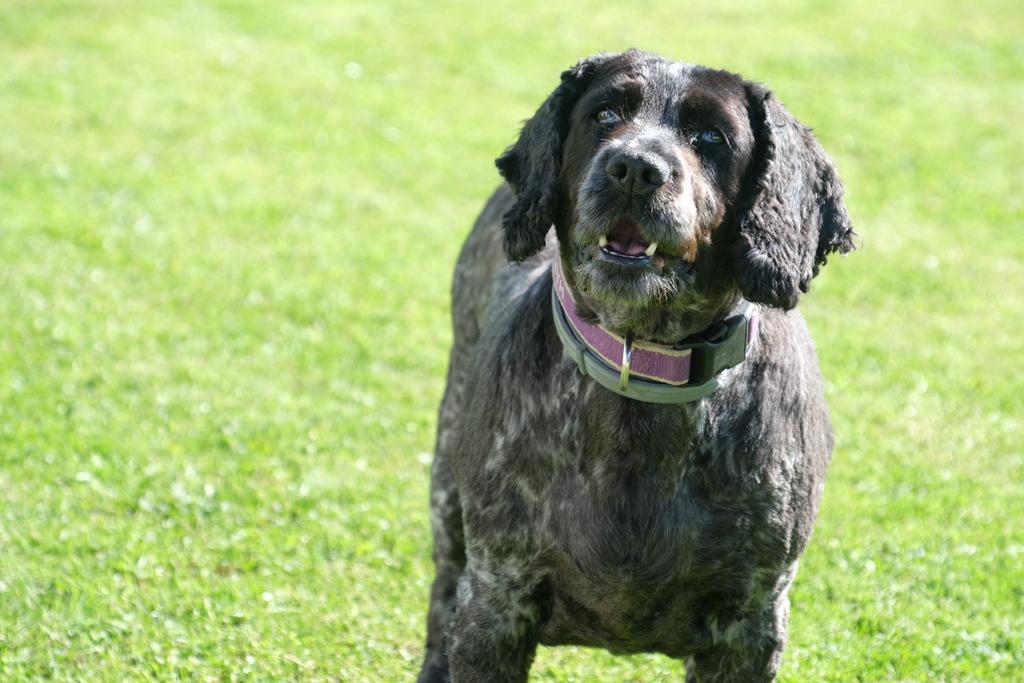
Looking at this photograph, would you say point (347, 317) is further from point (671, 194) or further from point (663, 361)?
point (671, 194)

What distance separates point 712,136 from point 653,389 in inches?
31.5

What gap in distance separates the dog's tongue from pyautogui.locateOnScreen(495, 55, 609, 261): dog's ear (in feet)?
0.97

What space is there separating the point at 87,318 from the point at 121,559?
309 centimetres

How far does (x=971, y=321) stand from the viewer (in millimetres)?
10234

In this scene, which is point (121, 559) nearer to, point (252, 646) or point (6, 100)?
point (252, 646)

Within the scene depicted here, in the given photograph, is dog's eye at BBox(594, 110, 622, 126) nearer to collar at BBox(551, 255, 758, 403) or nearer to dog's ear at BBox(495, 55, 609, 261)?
dog's ear at BBox(495, 55, 609, 261)

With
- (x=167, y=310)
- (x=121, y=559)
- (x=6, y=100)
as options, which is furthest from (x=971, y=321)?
(x=6, y=100)

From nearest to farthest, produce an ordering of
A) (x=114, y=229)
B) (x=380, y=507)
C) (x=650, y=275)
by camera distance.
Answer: (x=650, y=275)
(x=380, y=507)
(x=114, y=229)

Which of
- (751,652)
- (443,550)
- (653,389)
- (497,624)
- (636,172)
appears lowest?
(443,550)

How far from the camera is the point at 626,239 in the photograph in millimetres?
4207

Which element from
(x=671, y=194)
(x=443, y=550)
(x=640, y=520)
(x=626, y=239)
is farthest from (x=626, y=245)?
(x=443, y=550)

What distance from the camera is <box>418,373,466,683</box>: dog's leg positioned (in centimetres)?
594

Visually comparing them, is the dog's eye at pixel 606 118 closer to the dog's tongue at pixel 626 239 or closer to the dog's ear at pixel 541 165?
the dog's ear at pixel 541 165

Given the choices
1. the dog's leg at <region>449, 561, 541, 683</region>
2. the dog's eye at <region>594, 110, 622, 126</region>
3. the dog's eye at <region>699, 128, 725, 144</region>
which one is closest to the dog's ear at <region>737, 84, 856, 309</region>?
the dog's eye at <region>699, 128, 725, 144</region>
